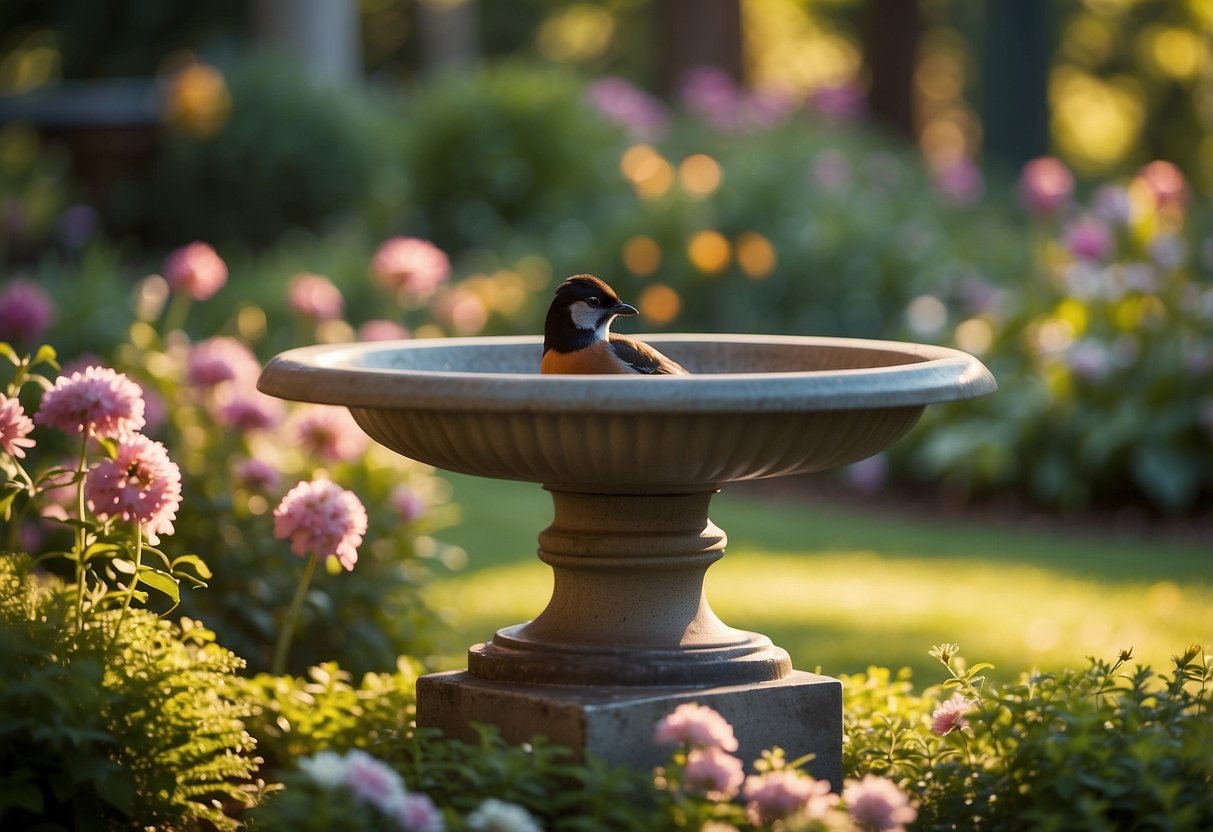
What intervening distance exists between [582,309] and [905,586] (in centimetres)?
351

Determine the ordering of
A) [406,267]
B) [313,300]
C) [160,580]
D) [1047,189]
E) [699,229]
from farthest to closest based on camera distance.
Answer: [699,229], [1047,189], [406,267], [313,300], [160,580]

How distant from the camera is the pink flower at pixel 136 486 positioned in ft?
10.4

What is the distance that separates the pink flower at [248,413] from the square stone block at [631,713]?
4.63ft

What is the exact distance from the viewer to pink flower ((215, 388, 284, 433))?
15.4 feet

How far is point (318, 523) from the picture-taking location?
138 inches

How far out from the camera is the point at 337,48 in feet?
53.2

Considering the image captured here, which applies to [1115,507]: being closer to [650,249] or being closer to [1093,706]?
[650,249]

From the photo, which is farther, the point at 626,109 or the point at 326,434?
the point at 626,109

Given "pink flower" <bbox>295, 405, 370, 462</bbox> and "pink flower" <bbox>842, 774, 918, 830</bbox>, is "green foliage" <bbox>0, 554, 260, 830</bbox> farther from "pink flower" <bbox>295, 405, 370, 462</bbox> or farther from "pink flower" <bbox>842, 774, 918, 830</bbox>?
"pink flower" <bbox>295, 405, 370, 462</bbox>

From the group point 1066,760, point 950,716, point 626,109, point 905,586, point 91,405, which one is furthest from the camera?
point 626,109

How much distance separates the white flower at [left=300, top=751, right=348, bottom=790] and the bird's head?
1.31 meters

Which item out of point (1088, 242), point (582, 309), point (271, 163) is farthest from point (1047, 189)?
point (271, 163)

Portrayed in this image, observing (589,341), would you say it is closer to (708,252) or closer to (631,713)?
(631,713)

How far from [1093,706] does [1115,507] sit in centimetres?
561
